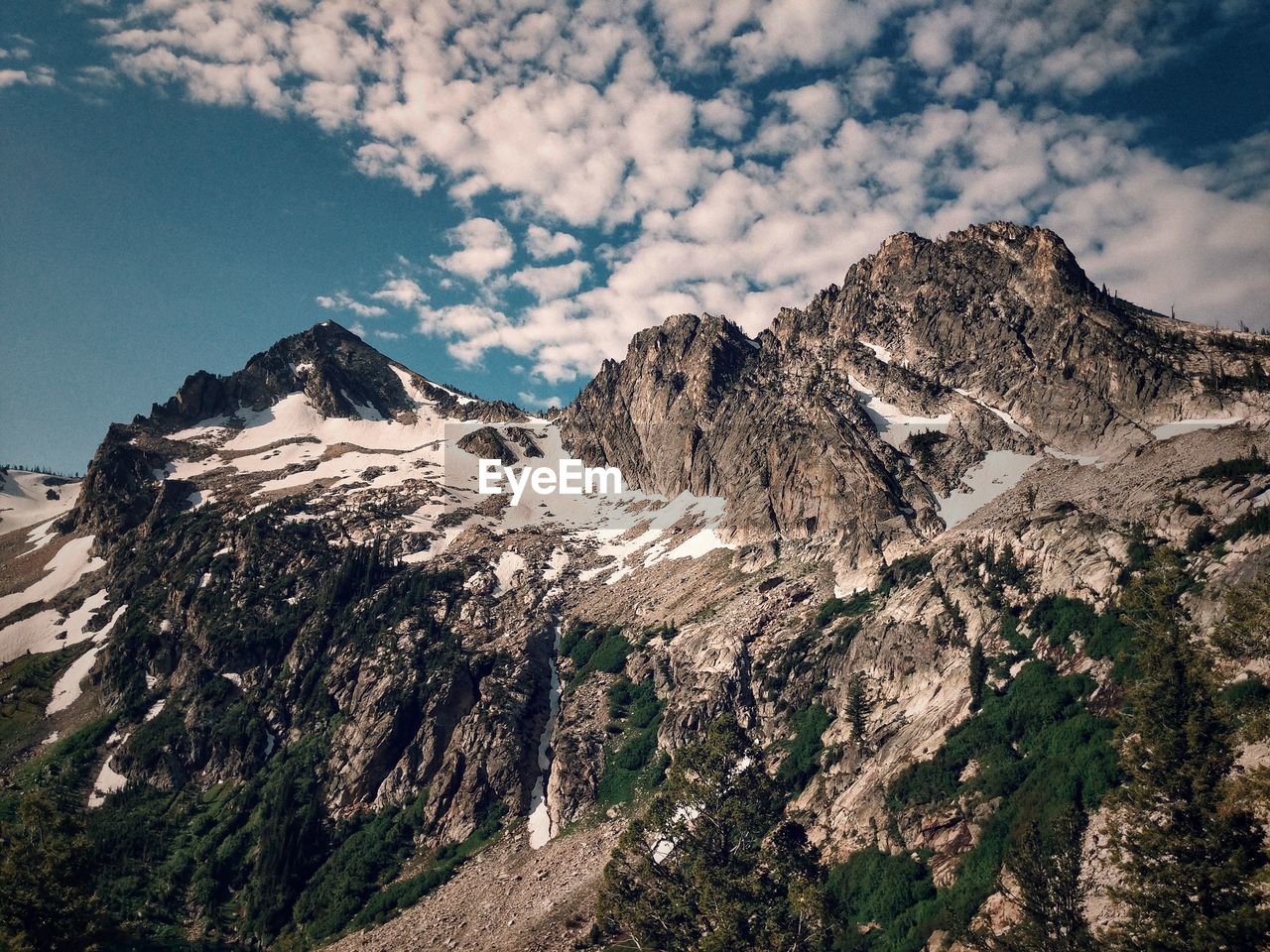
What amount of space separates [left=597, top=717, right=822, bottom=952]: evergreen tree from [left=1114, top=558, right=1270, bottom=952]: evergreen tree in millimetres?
22908

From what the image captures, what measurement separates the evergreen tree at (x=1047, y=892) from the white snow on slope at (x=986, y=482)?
181ft

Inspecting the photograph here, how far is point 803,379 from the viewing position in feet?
466

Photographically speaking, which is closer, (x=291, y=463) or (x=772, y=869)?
(x=772, y=869)

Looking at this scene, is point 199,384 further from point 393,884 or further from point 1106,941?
point 1106,941

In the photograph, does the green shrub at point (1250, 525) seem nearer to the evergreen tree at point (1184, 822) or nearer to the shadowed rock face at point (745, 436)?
the evergreen tree at point (1184, 822)

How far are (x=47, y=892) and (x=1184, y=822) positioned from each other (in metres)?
56.3

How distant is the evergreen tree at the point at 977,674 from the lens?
60781 mm

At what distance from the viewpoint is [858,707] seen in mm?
68125

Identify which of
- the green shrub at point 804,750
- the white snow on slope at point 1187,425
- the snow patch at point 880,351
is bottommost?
the green shrub at point 804,750

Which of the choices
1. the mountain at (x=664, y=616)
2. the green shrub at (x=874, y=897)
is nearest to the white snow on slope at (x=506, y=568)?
the mountain at (x=664, y=616)

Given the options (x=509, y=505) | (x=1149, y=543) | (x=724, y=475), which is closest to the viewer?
(x=1149, y=543)

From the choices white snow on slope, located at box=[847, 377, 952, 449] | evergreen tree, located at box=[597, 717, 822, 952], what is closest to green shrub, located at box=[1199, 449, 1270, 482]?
evergreen tree, located at box=[597, 717, 822, 952]

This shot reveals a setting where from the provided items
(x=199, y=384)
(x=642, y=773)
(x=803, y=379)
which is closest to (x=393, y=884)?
(x=642, y=773)

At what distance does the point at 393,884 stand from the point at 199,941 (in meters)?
19.2
